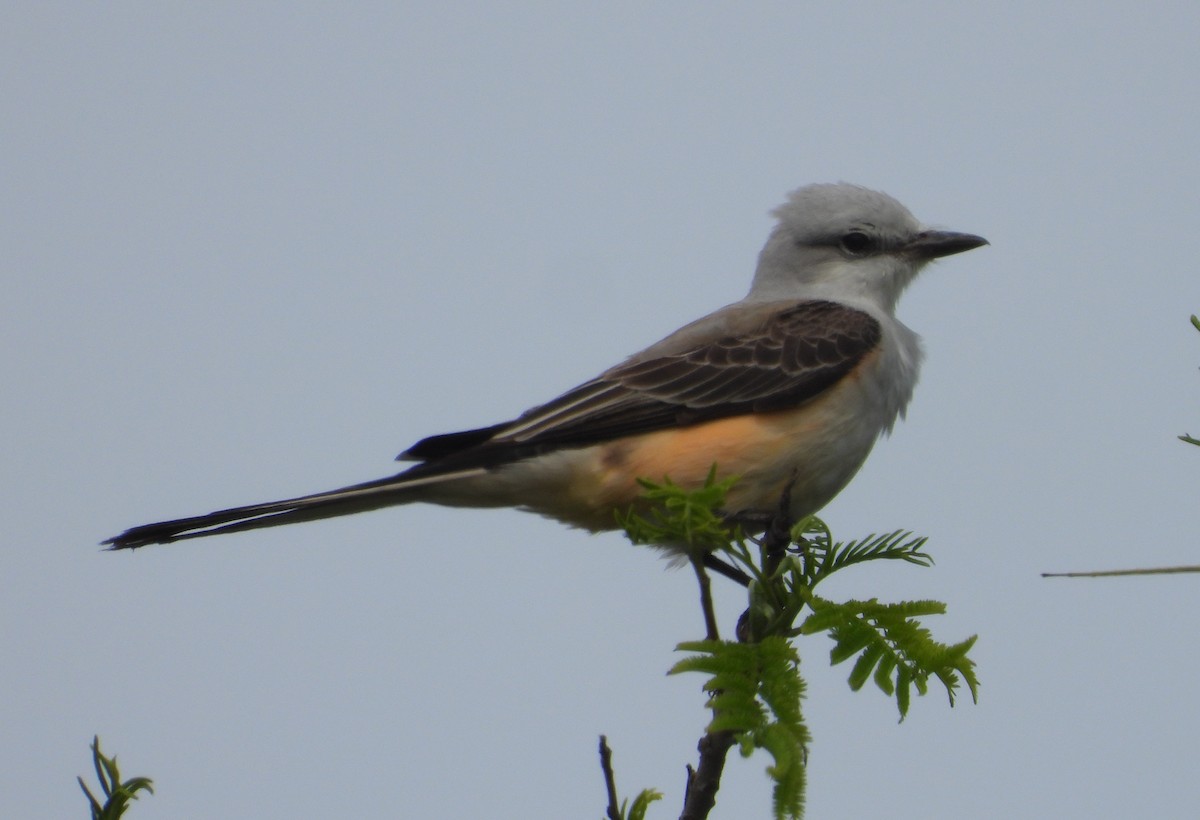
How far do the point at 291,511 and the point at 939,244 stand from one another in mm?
4251

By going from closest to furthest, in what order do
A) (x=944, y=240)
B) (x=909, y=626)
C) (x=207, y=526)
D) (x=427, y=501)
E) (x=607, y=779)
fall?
(x=607, y=779), (x=909, y=626), (x=207, y=526), (x=427, y=501), (x=944, y=240)

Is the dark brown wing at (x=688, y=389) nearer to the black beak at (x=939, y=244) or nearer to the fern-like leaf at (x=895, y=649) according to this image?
the black beak at (x=939, y=244)

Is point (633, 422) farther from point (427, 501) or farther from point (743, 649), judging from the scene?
point (743, 649)

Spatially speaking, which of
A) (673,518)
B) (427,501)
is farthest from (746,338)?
(673,518)

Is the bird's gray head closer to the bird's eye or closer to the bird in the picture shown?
the bird's eye

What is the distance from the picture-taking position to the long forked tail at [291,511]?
5.38 m

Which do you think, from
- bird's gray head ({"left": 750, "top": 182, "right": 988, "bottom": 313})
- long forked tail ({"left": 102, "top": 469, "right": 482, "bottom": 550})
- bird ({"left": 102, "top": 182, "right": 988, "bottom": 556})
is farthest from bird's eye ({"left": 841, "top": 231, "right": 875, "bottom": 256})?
long forked tail ({"left": 102, "top": 469, "right": 482, "bottom": 550})

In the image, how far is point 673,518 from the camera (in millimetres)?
3779

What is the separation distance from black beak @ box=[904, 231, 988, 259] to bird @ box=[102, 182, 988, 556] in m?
0.79

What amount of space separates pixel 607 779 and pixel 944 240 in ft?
18.1

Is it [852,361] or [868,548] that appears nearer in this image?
[868,548]

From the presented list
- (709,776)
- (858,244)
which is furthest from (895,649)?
(858,244)

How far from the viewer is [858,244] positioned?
805 cm

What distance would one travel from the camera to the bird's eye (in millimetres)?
8047
